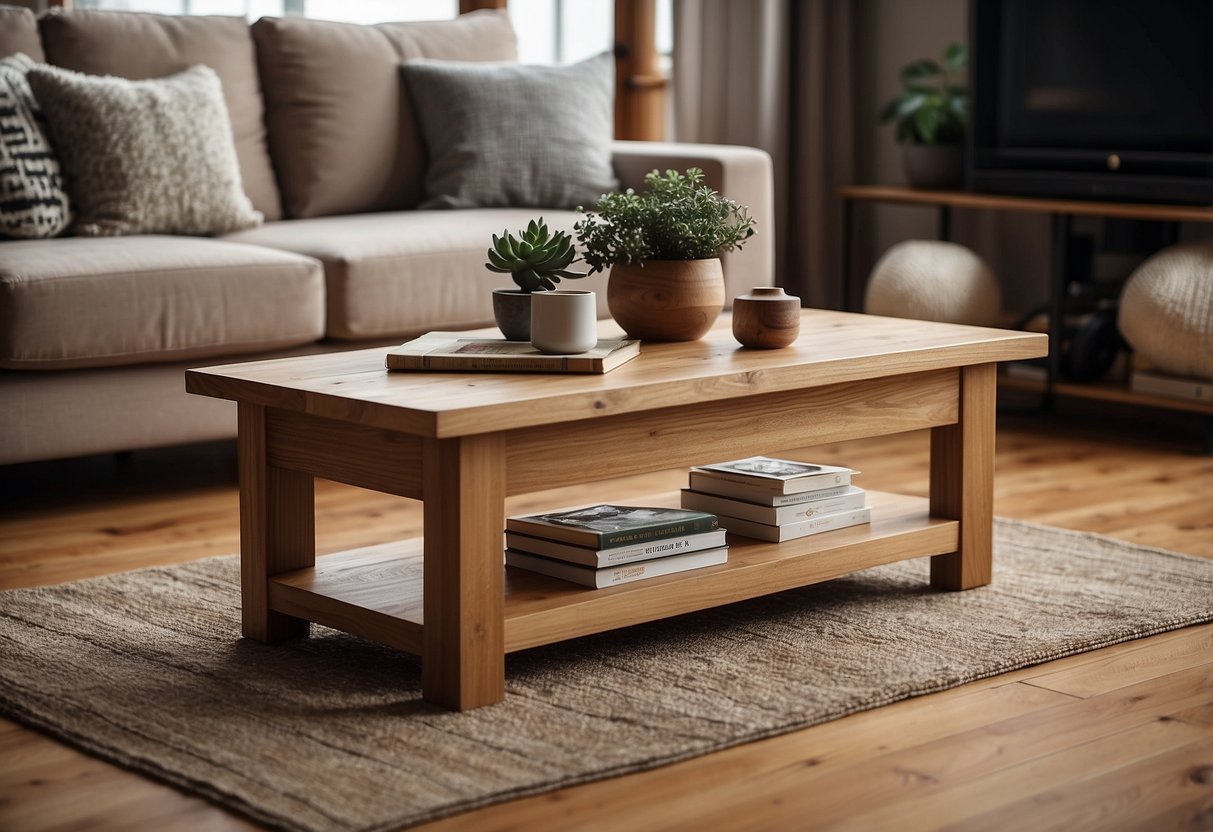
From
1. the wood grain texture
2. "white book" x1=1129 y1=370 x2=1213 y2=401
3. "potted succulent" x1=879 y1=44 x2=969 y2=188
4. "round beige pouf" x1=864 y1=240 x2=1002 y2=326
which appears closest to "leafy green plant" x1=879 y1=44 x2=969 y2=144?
"potted succulent" x1=879 y1=44 x2=969 y2=188

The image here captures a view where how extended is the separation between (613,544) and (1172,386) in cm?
208

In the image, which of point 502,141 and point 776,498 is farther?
point 502,141

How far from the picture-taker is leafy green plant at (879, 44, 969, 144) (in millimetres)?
4411

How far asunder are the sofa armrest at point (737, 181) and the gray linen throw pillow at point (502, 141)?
93 mm

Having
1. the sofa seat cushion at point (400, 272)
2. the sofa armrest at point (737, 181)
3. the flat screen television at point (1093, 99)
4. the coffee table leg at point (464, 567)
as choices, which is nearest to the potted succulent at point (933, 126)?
the flat screen television at point (1093, 99)

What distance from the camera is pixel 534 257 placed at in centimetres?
217

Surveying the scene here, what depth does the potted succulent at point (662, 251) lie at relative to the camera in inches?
87.0

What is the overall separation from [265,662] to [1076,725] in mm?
995

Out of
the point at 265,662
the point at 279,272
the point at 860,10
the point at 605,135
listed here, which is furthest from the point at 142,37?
the point at 860,10

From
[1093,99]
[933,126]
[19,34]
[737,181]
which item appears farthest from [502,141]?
[1093,99]

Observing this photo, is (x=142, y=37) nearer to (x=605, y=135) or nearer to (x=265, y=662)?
(x=605, y=135)

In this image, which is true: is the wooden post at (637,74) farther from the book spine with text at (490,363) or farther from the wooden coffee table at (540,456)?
the book spine with text at (490,363)

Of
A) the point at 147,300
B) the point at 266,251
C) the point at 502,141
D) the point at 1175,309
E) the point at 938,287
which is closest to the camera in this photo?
the point at 147,300

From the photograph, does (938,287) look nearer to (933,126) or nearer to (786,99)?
(933,126)
